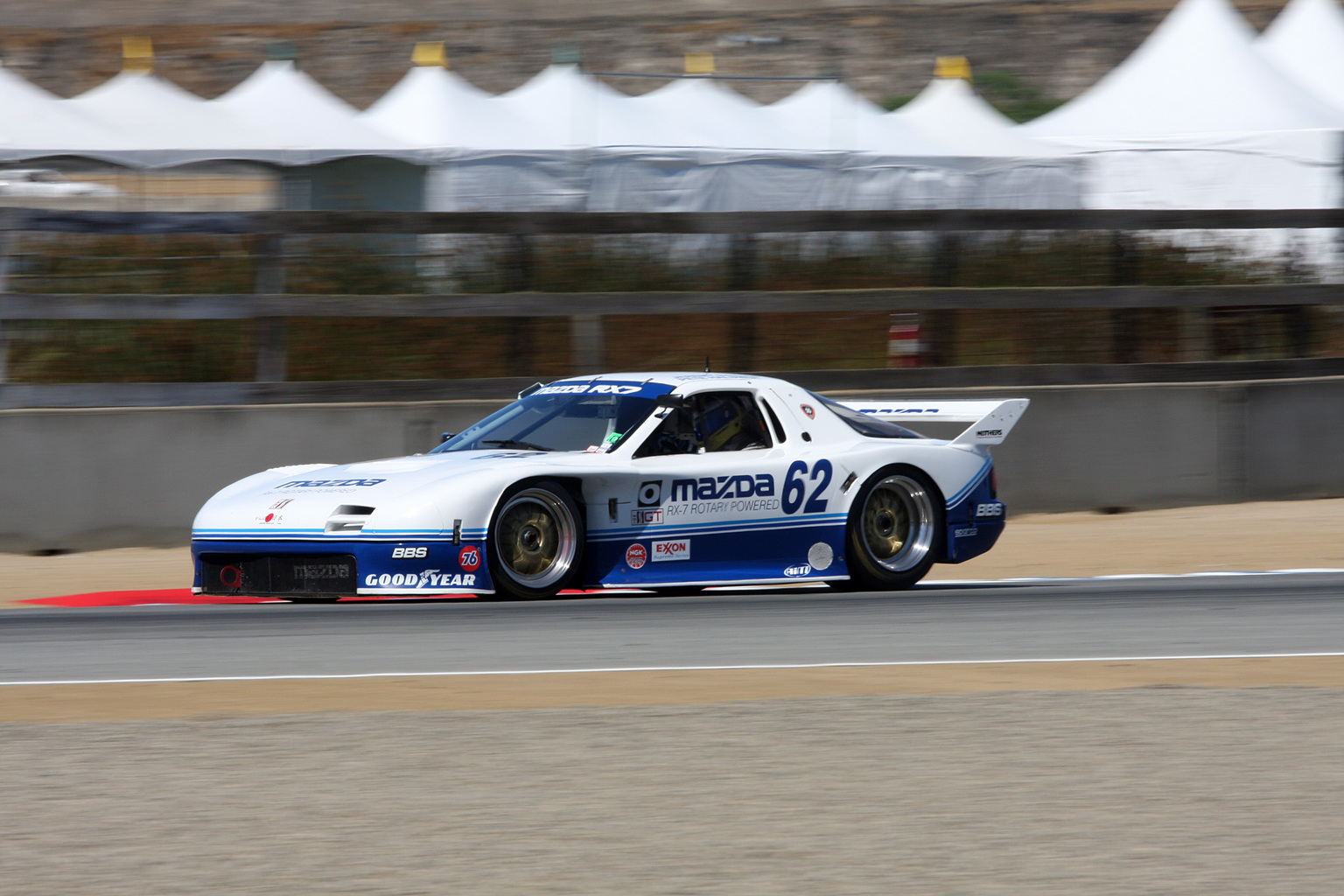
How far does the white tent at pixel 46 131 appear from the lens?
21859 mm

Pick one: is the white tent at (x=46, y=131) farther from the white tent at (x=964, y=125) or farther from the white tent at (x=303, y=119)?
the white tent at (x=964, y=125)

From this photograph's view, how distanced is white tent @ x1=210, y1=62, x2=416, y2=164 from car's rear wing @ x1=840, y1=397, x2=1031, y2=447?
13730 millimetres

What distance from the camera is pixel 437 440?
13.1 metres

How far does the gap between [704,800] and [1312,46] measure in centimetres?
2514

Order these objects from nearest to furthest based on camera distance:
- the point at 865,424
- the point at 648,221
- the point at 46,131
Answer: the point at 865,424, the point at 648,221, the point at 46,131

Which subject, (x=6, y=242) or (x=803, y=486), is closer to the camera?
(x=803, y=486)

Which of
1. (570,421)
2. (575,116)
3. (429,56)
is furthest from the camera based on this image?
(429,56)

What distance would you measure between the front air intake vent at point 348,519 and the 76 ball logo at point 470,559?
493mm

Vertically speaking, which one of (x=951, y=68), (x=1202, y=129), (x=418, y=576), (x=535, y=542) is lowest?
(x=418, y=576)

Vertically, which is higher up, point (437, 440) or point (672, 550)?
point (437, 440)

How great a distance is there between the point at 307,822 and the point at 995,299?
36.9ft

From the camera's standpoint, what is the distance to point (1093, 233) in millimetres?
16047

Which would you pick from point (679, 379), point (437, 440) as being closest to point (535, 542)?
point (679, 379)

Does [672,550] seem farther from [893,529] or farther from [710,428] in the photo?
[893,529]
